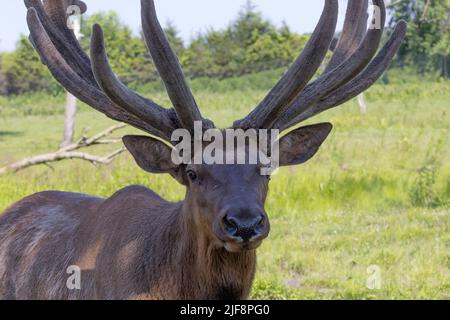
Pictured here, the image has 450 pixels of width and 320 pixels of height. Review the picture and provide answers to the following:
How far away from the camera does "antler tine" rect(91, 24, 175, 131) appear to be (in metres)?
3.87

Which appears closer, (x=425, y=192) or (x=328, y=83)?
(x=328, y=83)

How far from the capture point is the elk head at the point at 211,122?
370cm

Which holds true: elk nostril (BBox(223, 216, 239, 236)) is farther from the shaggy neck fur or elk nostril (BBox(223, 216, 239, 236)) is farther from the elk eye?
the elk eye

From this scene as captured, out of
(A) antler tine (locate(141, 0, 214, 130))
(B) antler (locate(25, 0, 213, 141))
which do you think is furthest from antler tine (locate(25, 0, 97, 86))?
(A) antler tine (locate(141, 0, 214, 130))

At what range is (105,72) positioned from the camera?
3.99 meters

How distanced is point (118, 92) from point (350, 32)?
4.95ft

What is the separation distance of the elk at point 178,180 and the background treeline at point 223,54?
106 ft

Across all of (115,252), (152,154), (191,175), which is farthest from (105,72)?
(115,252)

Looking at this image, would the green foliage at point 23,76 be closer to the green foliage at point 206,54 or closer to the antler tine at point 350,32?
the green foliage at point 206,54

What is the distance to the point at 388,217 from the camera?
10.7 metres

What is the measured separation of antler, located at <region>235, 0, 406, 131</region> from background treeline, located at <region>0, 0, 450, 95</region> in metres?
32.5

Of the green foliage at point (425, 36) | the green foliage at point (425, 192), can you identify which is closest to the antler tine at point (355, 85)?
the green foliage at point (425, 192)

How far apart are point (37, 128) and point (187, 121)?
24.2 meters
